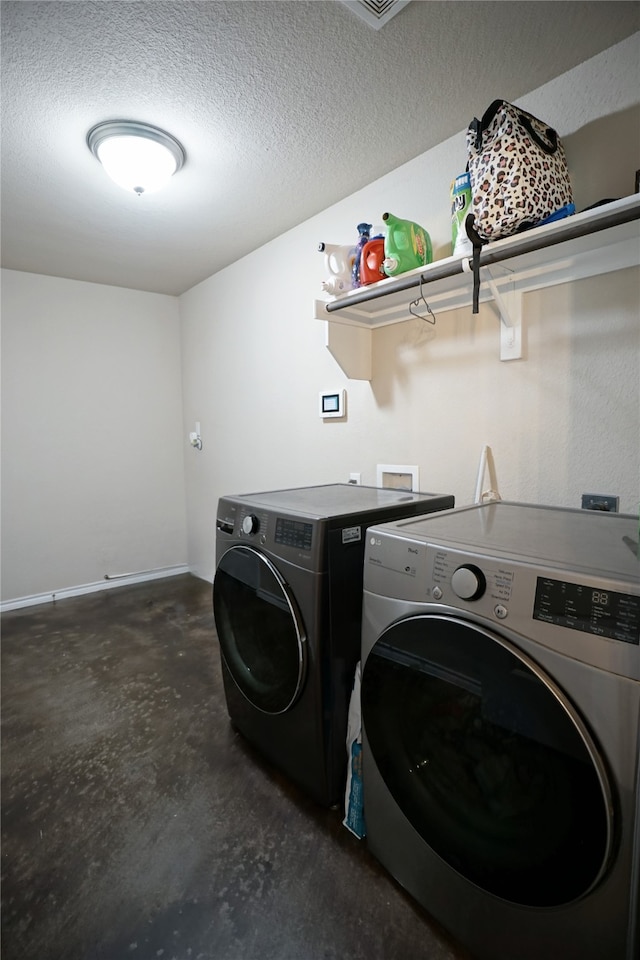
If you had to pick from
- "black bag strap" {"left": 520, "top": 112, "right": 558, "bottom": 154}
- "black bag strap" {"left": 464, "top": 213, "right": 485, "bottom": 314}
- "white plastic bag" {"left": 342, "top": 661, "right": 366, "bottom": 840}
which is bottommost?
"white plastic bag" {"left": 342, "top": 661, "right": 366, "bottom": 840}

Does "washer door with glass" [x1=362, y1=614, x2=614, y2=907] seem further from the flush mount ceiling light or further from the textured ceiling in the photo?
the flush mount ceiling light

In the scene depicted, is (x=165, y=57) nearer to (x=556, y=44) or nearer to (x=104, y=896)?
(x=556, y=44)

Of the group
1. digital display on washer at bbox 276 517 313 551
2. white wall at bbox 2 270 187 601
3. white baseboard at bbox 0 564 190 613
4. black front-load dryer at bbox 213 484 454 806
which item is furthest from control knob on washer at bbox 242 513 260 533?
white baseboard at bbox 0 564 190 613

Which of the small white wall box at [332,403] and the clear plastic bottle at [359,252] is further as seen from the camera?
the small white wall box at [332,403]

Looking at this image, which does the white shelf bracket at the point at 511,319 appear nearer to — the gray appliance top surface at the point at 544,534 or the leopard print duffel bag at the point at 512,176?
the leopard print duffel bag at the point at 512,176

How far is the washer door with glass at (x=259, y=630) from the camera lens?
1.42 metres

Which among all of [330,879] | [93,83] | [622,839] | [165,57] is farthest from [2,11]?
[330,879]

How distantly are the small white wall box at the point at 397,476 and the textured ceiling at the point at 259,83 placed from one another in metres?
1.34

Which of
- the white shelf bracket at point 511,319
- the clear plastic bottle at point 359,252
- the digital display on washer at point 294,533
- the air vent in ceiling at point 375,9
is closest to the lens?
the air vent in ceiling at point 375,9

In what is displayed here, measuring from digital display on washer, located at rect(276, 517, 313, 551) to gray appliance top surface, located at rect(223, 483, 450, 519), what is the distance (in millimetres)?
39

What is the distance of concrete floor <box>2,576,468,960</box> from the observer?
1110 mm

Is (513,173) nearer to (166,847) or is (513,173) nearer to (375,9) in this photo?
(375,9)

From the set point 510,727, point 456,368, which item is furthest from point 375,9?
point 510,727

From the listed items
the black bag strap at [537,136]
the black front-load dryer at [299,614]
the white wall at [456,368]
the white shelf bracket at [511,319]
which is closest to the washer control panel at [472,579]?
the black front-load dryer at [299,614]
